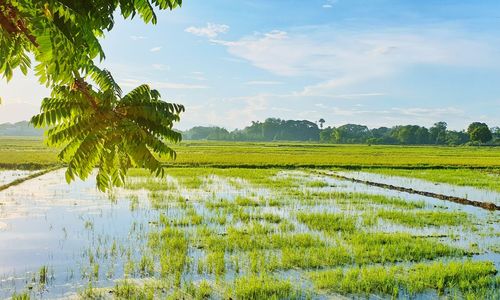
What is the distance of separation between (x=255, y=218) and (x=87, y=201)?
704 centimetres

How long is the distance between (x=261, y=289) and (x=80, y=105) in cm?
560

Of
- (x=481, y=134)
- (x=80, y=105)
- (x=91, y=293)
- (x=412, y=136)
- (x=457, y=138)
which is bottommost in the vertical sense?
(x=91, y=293)

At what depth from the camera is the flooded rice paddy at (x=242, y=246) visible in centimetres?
763

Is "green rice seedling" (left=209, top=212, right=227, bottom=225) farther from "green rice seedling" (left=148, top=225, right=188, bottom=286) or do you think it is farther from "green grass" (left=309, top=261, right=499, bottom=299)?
"green grass" (left=309, top=261, right=499, bottom=299)

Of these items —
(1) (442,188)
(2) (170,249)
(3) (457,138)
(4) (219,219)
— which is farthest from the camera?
(3) (457,138)

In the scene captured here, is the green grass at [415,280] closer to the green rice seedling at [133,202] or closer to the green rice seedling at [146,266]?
the green rice seedling at [146,266]

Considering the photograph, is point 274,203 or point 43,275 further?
point 274,203

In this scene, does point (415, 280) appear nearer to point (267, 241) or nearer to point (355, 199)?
point (267, 241)

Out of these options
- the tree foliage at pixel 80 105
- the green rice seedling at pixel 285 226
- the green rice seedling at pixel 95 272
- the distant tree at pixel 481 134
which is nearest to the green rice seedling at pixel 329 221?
the green rice seedling at pixel 285 226

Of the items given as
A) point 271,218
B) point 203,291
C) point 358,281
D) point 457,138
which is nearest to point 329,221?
point 271,218

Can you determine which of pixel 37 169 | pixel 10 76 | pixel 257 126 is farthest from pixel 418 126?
pixel 10 76

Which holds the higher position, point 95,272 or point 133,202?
point 133,202

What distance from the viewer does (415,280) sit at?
314 inches

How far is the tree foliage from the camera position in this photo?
229 cm
